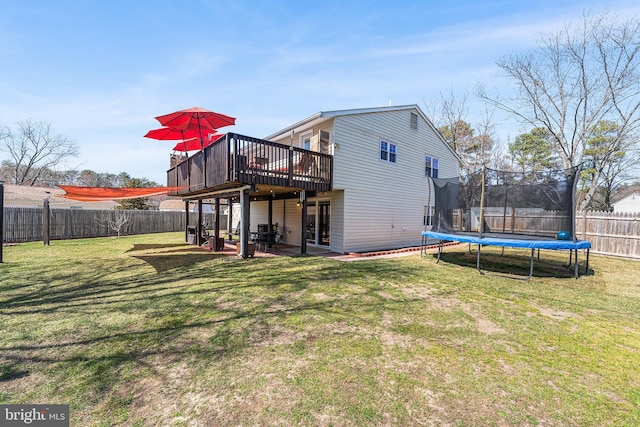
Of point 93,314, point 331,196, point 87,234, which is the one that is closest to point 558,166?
point 331,196

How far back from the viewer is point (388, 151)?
39.2 ft

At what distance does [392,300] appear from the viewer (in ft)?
16.3

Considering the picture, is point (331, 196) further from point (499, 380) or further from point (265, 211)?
point (499, 380)

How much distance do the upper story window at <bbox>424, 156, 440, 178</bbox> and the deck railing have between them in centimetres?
631

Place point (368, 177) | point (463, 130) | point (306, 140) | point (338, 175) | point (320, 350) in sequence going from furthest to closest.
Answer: point (463, 130), point (306, 140), point (368, 177), point (338, 175), point (320, 350)

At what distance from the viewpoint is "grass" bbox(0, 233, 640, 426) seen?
7.62 feet

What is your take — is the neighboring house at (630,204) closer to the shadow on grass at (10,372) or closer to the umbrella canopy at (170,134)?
the umbrella canopy at (170,134)

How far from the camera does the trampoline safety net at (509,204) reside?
736cm

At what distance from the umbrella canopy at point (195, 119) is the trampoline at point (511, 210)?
24.8 ft

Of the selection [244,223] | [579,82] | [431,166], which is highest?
[579,82]

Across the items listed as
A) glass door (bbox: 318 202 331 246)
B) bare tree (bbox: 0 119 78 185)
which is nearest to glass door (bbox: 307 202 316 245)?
glass door (bbox: 318 202 331 246)

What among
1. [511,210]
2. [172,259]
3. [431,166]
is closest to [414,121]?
[431,166]

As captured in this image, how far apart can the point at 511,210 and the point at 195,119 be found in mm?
10860

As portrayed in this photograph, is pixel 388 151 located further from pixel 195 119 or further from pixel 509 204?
pixel 195 119
